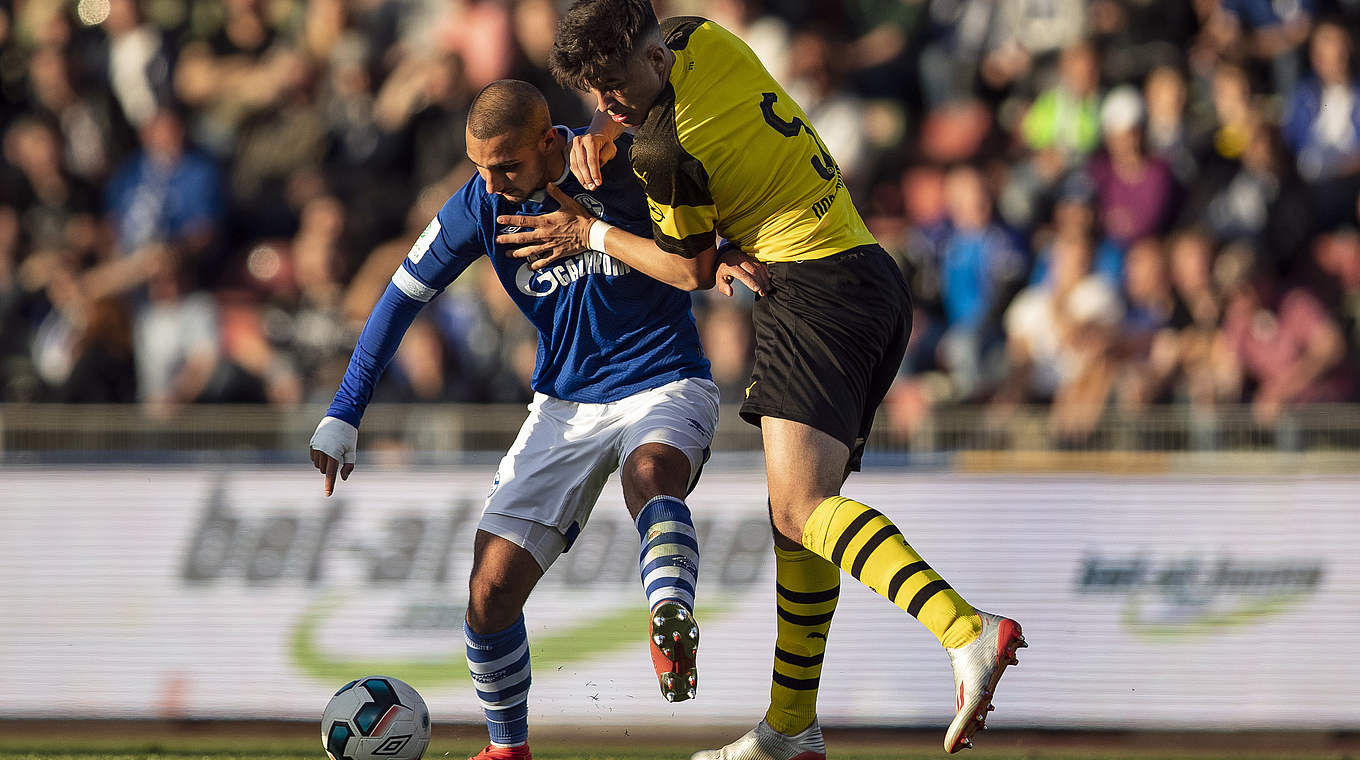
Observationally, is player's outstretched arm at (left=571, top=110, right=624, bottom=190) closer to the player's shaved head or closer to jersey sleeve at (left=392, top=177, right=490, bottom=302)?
the player's shaved head

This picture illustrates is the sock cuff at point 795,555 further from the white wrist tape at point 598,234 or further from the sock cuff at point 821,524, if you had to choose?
the white wrist tape at point 598,234

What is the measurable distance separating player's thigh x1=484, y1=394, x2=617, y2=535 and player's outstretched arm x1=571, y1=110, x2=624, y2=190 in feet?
2.82

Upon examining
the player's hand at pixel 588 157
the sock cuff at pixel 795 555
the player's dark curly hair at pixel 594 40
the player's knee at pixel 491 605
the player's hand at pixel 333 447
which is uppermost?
the player's dark curly hair at pixel 594 40

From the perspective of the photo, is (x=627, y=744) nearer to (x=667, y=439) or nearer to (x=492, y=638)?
(x=492, y=638)

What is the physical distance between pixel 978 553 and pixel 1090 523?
0.58 meters

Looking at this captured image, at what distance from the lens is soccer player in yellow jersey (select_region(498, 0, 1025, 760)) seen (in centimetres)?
498

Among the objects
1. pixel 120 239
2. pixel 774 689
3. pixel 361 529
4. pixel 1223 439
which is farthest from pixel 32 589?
pixel 1223 439

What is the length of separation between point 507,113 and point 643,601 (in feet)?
10.6

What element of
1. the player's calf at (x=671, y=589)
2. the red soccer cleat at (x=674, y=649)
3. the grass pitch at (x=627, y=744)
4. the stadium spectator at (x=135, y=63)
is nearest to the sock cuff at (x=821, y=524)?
the player's calf at (x=671, y=589)

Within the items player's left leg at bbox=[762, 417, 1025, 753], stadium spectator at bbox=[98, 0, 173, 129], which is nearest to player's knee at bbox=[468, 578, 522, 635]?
player's left leg at bbox=[762, 417, 1025, 753]

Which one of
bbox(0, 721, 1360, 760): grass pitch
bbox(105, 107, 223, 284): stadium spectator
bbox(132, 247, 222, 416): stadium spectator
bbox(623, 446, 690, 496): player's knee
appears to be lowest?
bbox(0, 721, 1360, 760): grass pitch

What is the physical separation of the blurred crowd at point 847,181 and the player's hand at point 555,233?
3.42 m

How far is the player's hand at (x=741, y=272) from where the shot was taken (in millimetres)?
5336

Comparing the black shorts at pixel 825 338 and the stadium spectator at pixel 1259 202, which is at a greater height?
the black shorts at pixel 825 338
